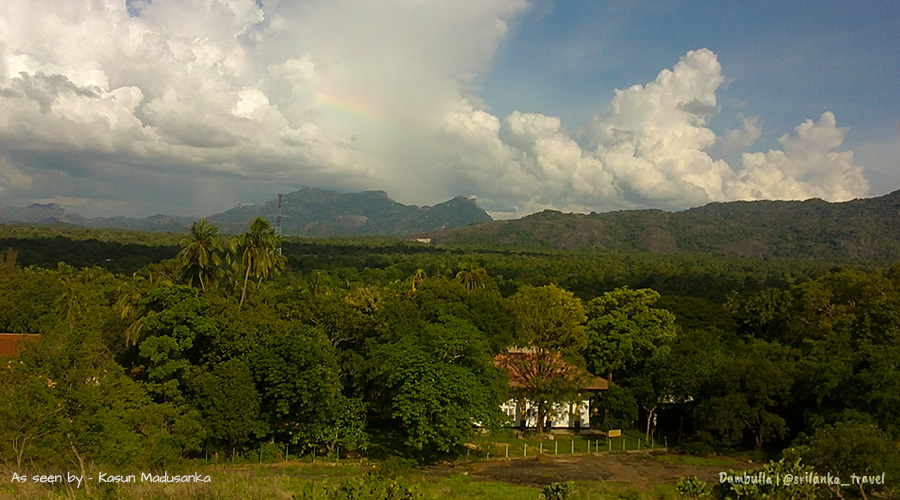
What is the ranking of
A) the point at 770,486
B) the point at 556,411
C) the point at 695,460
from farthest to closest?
1. the point at 556,411
2. the point at 695,460
3. the point at 770,486

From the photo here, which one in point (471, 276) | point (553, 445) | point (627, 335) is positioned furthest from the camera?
point (471, 276)

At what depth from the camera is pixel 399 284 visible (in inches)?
1959

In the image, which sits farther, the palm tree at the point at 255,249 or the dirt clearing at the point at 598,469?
the palm tree at the point at 255,249

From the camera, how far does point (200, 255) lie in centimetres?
3022

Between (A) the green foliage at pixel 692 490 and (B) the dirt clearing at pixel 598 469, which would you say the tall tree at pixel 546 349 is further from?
(A) the green foliage at pixel 692 490

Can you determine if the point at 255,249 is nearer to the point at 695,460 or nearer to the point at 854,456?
the point at 695,460

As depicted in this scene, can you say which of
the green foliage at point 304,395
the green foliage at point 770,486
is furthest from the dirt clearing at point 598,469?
the green foliage at point 770,486

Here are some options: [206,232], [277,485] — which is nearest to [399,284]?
[206,232]

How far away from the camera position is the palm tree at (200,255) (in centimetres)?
3022

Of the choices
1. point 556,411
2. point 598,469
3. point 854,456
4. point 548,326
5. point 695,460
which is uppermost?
point 548,326

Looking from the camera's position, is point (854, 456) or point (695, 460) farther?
point (695, 460)

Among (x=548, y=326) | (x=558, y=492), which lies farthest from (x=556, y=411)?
(x=558, y=492)

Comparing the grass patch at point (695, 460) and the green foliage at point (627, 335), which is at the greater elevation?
the green foliage at point (627, 335)

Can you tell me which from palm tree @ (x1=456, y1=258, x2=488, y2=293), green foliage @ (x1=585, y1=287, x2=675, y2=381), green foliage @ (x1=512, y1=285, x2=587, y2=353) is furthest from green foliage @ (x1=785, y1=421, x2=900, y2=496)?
palm tree @ (x1=456, y1=258, x2=488, y2=293)
